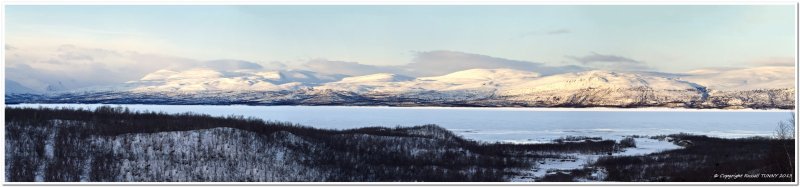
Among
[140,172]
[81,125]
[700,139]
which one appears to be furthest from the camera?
[700,139]

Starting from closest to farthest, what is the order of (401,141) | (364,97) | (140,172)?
1. (140,172)
2. (401,141)
3. (364,97)

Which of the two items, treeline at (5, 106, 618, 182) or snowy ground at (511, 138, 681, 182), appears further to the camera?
snowy ground at (511, 138, 681, 182)

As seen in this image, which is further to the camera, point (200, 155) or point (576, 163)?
point (576, 163)

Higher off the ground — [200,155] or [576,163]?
[200,155]

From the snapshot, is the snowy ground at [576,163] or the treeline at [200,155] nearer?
the treeline at [200,155]
